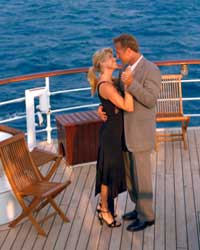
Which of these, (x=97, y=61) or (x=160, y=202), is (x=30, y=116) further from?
(x=97, y=61)

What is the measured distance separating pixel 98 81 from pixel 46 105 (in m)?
2.37

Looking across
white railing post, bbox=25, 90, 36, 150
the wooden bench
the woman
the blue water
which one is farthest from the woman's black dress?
the blue water

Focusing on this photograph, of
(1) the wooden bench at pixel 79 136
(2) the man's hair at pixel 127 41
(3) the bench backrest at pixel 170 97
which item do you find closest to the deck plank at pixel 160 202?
(3) the bench backrest at pixel 170 97

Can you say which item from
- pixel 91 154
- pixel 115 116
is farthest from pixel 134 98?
pixel 91 154

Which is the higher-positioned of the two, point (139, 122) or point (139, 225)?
point (139, 122)

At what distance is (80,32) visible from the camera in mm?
24062

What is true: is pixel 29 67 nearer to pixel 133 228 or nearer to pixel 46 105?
pixel 46 105

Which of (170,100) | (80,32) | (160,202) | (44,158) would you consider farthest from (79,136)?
(80,32)

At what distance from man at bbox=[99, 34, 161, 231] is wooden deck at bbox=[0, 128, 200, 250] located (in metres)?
0.17

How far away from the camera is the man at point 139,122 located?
13.5 feet

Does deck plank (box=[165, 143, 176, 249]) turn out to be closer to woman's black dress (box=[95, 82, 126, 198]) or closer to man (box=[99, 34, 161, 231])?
man (box=[99, 34, 161, 231])

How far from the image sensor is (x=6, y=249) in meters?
4.47

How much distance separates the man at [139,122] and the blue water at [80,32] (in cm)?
1129

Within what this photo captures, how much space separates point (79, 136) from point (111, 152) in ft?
4.98
